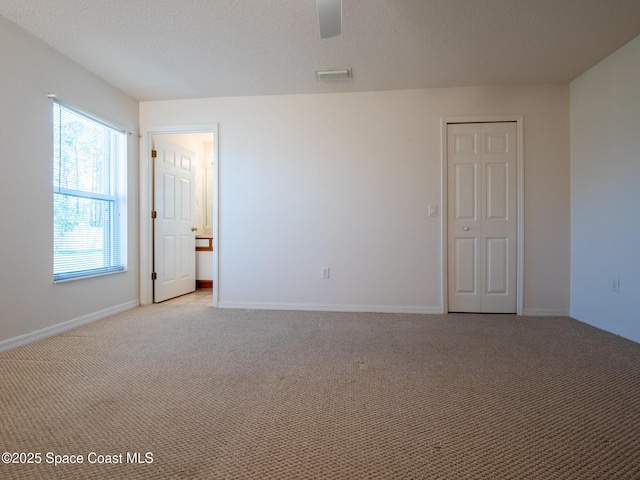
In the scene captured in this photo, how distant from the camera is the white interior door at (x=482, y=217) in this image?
3.09m

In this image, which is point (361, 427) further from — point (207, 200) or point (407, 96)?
point (207, 200)

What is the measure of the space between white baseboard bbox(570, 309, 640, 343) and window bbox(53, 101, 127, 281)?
15.7 feet

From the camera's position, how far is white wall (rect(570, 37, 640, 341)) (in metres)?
2.36

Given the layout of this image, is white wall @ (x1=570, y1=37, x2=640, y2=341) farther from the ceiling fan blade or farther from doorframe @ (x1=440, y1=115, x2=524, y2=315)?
the ceiling fan blade

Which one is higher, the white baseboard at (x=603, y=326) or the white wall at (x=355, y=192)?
the white wall at (x=355, y=192)

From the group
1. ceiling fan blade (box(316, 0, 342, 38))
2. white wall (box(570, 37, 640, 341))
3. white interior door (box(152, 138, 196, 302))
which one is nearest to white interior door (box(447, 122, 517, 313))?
white wall (box(570, 37, 640, 341))

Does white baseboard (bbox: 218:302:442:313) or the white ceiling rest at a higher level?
the white ceiling

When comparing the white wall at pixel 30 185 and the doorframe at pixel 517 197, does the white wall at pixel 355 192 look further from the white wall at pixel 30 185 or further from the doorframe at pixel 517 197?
the white wall at pixel 30 185

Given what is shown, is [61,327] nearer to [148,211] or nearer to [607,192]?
[148,211]

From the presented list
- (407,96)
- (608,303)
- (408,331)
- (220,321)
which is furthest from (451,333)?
(407,96)

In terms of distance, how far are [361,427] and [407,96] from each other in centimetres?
312

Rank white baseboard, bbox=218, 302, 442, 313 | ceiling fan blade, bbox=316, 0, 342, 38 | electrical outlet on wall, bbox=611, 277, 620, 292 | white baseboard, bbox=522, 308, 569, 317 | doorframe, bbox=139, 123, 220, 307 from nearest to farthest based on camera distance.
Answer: ceiling fan blade, bbox=316, 0, 342, 38 < electrical outlet on wall, bbox=611, 277, 620, 292 < white baseboard, bbox=522, 308, 569, 317 < white baseboard, bbox=218, 302, 442, 313 < doorframe, bbox=139, 123, 220, 307

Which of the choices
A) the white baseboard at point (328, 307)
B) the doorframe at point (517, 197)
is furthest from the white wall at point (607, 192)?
the white baseboard at point (328, 307)

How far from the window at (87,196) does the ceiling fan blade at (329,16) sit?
241 cm
